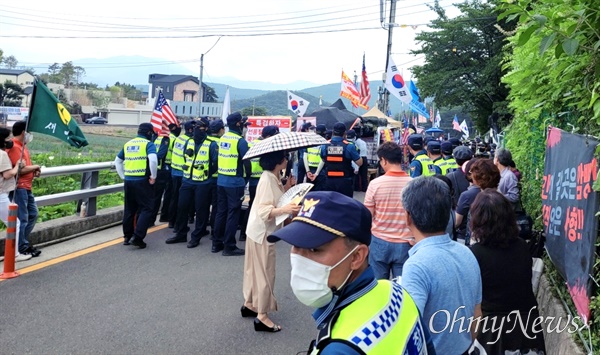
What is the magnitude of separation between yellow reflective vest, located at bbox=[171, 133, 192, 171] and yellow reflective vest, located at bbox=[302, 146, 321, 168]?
246 centimetres

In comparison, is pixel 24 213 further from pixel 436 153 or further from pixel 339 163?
pixel 436 153

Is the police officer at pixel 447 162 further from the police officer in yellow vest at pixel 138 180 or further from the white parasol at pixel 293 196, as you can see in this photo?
the police officer in yellow vest at pixel 138 180

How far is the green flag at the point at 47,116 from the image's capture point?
20.4 feet

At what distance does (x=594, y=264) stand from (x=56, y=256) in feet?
20.9

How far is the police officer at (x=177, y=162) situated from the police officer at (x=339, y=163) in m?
2.49

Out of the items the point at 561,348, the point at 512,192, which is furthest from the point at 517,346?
the point at 512,192

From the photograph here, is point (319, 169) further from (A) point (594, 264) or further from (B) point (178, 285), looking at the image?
(A) point (594, 264)

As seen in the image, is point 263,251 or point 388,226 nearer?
point 388,226

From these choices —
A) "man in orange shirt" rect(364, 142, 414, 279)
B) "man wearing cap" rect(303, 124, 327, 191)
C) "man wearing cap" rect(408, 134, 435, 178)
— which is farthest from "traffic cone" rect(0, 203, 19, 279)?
"man wearing cap" rect(408, 134, 435, 178)

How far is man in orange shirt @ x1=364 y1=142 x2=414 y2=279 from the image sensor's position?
4.28 m

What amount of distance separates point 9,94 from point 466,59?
41.6 meters

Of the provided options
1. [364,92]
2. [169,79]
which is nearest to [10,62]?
[169,79]

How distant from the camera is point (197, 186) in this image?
7.95m

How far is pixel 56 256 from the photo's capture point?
671 centimetres
